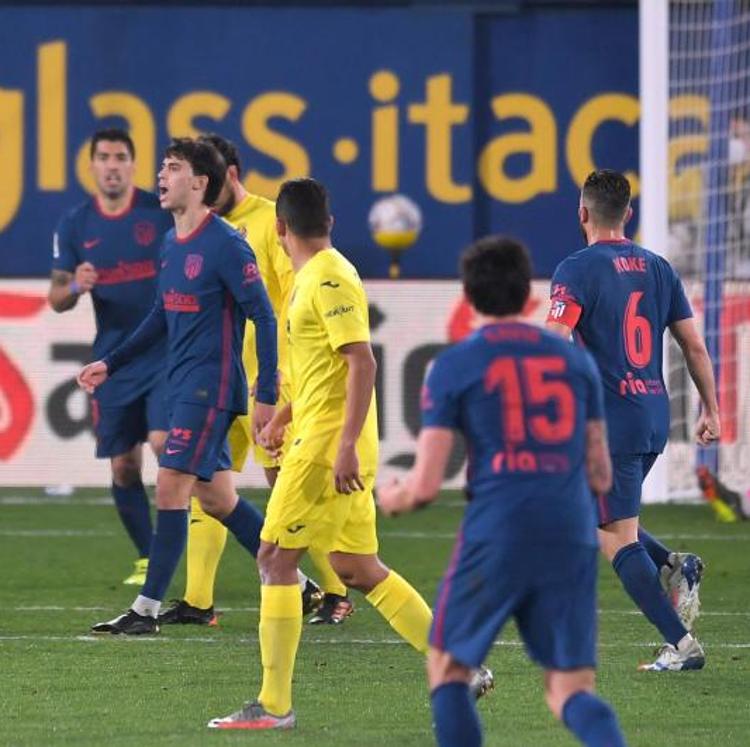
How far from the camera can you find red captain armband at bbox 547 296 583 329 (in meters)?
7.51

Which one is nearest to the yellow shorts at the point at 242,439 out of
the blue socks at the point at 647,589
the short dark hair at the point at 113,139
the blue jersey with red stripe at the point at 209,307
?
the blue jersey with red stripe at the point at 209,307

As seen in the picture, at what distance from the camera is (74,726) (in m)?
6.50

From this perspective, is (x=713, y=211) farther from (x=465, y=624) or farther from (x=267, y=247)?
(x=465, y=624)

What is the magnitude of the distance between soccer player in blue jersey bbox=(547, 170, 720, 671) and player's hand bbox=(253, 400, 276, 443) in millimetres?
1066

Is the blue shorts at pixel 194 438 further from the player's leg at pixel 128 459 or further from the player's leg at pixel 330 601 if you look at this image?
the player's leg at pixel 128 459

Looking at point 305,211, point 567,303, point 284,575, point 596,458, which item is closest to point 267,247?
point 567,303

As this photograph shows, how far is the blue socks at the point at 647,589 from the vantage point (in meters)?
7.50

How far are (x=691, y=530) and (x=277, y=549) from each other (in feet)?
21.4

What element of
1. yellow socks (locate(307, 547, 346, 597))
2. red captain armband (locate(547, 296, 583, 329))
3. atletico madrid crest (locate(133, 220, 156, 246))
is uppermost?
atletico madrid crest (locate(133, 220, 156, 246))

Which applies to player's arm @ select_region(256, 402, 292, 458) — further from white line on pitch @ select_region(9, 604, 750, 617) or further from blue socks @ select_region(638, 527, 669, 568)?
white line on pitch @ select_region(9, 604, 750, 617)

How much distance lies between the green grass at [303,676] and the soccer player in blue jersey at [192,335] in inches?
15.0

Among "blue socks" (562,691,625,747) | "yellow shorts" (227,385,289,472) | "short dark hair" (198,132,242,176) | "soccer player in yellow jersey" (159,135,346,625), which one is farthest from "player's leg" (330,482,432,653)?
"short dark hair" (198,132,242,176)

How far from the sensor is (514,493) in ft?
16.5

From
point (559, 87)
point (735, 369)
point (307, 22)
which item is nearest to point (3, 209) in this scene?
point (307, 22)
